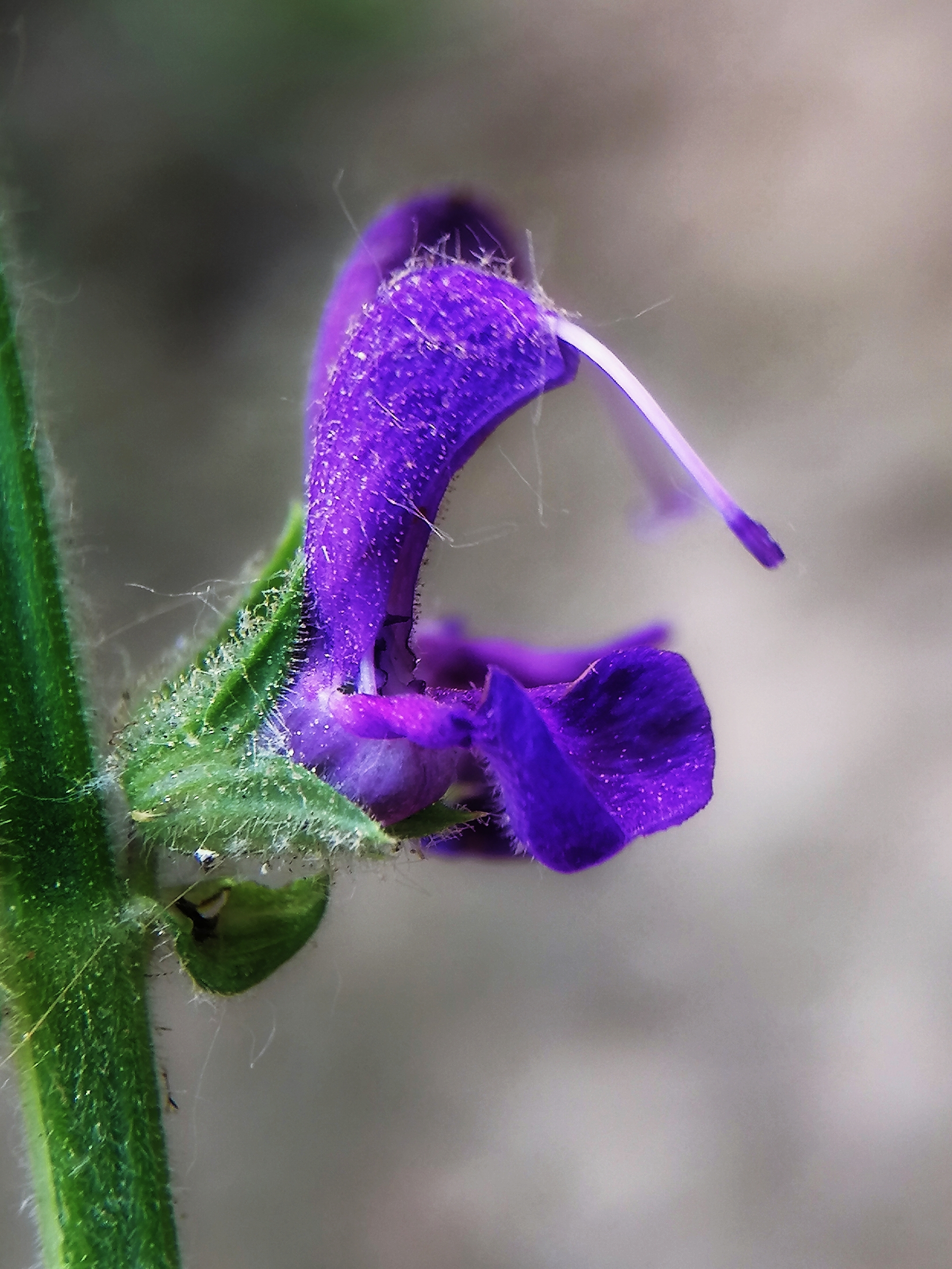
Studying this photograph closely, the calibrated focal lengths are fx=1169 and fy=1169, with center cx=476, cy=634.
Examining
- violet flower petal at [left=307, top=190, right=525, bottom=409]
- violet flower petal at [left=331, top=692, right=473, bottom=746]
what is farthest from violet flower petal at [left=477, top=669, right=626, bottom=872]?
violet flower petal at [left=307, top=190, right=525, bottom=409]

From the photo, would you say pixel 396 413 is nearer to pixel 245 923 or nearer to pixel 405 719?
pixel 405 719

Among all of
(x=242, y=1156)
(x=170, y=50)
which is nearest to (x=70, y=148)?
(x=170, y=50)

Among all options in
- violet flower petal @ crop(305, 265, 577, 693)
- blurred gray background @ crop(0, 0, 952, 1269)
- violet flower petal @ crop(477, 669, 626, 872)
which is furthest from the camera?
blurred gray background @ crop(0, 0, 952, 1269)

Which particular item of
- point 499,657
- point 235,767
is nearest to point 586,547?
point 499,657

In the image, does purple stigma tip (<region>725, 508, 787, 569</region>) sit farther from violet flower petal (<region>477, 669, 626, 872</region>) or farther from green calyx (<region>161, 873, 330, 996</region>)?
green calyx (<region>161, 873, 330, 996</region>)

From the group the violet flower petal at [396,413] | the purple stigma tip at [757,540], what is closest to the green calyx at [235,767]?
the violet flower petal at [396,413]
